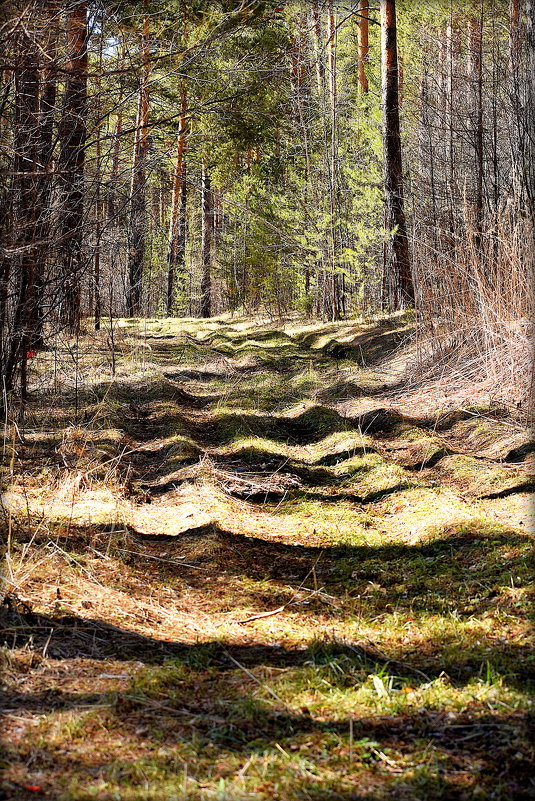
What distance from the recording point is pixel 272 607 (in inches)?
119

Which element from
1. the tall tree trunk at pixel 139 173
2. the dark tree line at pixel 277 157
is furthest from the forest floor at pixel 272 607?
the tall tree trunk at pixel 139 173

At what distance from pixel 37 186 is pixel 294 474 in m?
2.46

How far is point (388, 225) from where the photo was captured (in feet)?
35.7

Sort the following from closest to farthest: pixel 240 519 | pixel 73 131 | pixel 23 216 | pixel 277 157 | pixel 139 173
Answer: pixel 23 216 → pixel 73 131 → pixel 240 519 → pixel 139 173 → pixel 277 157

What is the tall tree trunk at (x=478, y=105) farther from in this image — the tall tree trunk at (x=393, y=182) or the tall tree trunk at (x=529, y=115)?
the tall tree trunk at (x=529, y=115)

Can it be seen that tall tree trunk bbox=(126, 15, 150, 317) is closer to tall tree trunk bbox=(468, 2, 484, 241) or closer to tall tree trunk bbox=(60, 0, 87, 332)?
tall tree trunk bbox=(60, 0, 87, 332)

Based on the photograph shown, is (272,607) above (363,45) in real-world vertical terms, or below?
below

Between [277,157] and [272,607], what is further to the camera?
[277,157]

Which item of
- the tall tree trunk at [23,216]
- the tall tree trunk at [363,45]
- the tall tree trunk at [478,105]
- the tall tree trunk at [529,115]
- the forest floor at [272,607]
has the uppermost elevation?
the tall tree trunk at [363,45]

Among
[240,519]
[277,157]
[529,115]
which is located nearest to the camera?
[240,519]

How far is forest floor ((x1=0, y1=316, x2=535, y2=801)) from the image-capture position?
1.82 meters

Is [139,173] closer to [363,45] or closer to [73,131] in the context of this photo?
[73,131]

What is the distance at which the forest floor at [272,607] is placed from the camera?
5.96ft

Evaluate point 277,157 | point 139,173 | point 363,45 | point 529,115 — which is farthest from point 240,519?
point 277,157
